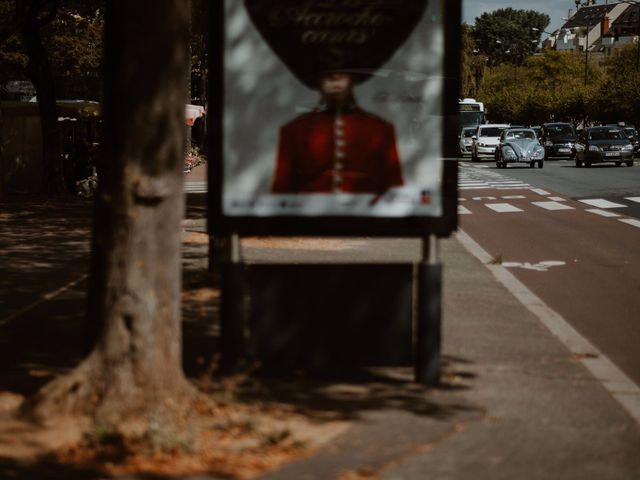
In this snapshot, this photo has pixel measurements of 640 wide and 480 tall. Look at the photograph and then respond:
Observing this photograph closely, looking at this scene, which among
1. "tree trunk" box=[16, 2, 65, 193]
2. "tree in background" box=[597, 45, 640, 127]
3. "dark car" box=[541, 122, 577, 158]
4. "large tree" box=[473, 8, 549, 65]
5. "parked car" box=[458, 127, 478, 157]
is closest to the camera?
"tree trunk" box=[16, 2, 65, 193]

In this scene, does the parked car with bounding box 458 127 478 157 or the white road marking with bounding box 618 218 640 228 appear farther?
the parked car with bounding box 458 127 478 157

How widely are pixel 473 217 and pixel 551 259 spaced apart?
8.48m

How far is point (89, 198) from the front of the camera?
30.2 meters

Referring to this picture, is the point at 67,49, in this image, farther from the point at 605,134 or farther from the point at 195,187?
the point at 605,134

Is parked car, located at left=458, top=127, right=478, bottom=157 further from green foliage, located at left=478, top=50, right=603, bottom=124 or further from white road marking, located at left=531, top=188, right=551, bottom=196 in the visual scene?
green foliage, located at left=478, top=50, right=603, bottom=124

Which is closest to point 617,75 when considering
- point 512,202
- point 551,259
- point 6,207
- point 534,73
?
point 534,73

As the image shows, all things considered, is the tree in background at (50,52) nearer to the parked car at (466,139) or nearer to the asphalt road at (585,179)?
the asphalt road at (585,179)

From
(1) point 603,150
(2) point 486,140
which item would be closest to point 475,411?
(1) point 603,150

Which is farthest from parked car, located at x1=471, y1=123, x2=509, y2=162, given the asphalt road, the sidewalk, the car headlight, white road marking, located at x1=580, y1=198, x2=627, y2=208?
the sidewalk

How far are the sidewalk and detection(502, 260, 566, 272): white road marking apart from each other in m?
3.78

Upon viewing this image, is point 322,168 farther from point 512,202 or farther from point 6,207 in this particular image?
point 512,202

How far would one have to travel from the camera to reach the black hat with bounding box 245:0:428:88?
7.27 metres

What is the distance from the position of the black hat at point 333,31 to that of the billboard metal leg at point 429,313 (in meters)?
1.15

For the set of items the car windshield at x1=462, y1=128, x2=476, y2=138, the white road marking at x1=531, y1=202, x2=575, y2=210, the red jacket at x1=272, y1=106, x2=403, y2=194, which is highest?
the red jacket at x1=272, y1=106, x2=403, y2=194
